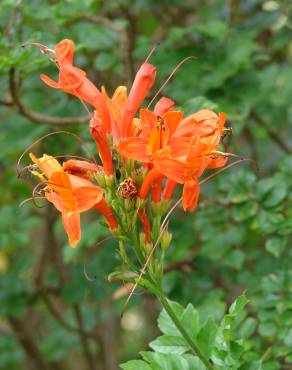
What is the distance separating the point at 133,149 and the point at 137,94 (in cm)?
22

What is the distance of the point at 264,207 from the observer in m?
2.42

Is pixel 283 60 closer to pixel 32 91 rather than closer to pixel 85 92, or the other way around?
pixel 32 91

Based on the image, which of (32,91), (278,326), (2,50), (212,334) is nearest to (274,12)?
(32,91)

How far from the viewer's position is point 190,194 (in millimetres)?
1675

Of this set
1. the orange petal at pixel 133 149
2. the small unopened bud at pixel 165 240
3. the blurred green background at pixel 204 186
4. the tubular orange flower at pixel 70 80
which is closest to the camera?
the orange petal at pixel 133 149

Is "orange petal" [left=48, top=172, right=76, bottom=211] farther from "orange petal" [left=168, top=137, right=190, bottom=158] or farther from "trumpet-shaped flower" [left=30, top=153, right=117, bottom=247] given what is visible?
"orange petal" [left=168, top=137, right=190, bottom=158]

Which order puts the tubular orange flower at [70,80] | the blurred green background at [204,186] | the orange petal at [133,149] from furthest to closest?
1. the blurred green background at [204,186]
2. the tubular orange flower at [70,80]
3. the orange petal at [133,149]

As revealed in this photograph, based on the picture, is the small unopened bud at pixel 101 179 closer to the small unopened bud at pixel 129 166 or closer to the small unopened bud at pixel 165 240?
the small unopened bud at pixel 129 166

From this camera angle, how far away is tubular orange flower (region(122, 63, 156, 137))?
1741 mm

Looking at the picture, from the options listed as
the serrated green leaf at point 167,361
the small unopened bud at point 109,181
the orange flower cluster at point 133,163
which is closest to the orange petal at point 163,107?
the orange flower cluster at point 133,163

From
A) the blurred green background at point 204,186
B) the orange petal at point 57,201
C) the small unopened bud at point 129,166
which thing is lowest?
the blurred green background at point 204,186

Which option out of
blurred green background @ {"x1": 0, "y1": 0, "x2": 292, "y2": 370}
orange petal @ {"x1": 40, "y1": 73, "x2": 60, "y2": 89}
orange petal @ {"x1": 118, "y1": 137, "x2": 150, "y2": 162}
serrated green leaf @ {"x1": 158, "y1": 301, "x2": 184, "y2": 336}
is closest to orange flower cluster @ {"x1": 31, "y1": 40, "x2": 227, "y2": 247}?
orange petal @ {"x1": 118, "y1": 137, "x2": 150, "y2": 162}

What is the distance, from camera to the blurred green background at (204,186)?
239 cm

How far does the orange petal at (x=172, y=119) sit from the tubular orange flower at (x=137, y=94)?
10 cm
